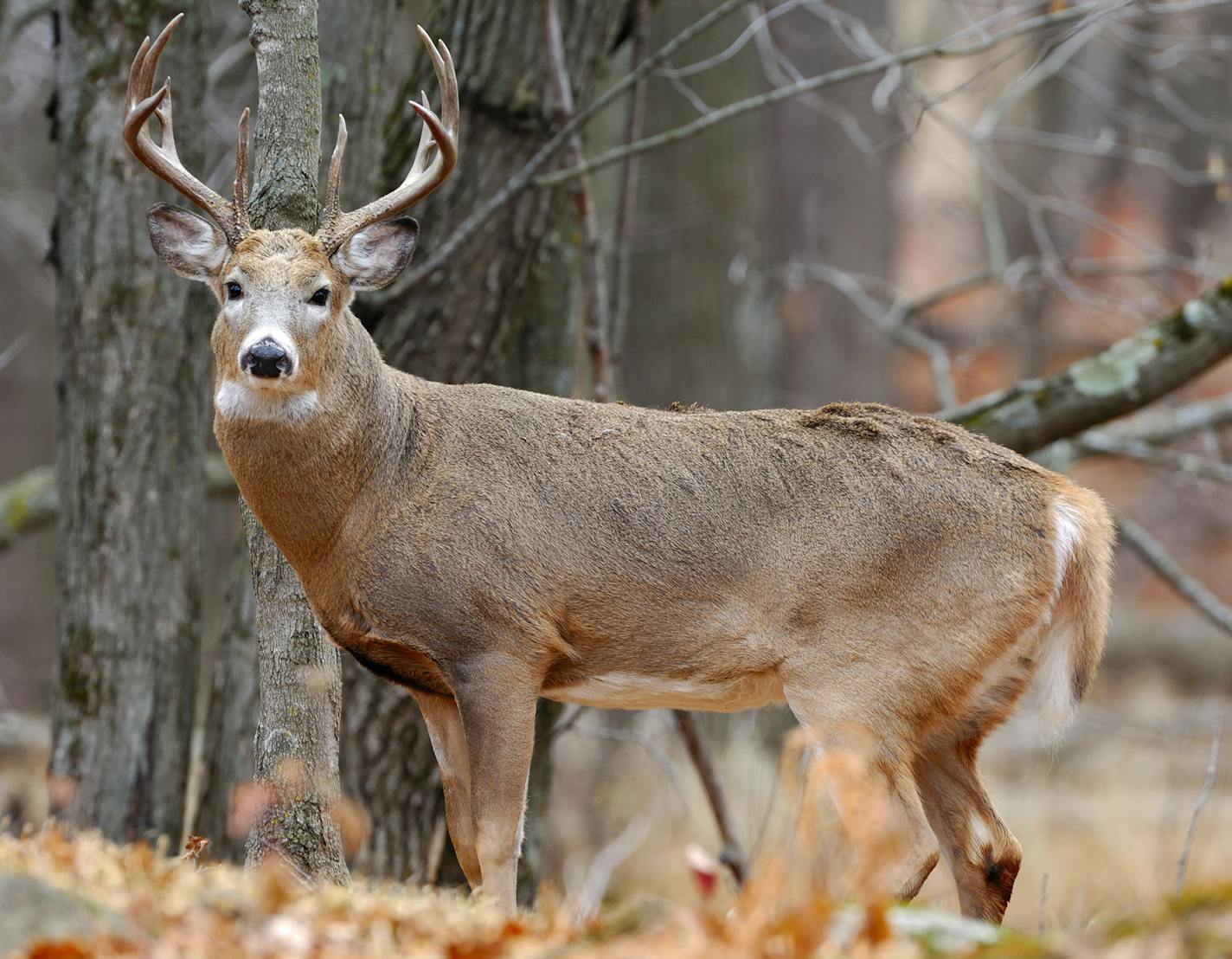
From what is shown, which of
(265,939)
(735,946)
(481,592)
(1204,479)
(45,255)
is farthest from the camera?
(1204,479)

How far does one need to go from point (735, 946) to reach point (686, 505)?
2657 millimetres

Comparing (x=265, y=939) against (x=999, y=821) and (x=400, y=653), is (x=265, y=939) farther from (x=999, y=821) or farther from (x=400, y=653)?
(x=999, y=821)

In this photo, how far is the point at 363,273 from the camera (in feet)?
18.5

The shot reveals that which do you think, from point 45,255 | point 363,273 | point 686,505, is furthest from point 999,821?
point 45,255

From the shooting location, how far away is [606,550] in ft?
Answer: 18.1

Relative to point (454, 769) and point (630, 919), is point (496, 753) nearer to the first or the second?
point (454, 769)

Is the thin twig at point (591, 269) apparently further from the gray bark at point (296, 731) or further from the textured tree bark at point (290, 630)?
the gray bark at point (296, 731)

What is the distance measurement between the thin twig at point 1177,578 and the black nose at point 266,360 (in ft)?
15.7

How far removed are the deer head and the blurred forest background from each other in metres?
1.28

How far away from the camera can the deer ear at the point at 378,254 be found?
5.55 m

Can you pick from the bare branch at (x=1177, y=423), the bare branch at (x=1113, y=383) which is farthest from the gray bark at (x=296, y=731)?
the bare branch at (x=1177, y=423)

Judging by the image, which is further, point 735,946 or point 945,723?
point 945,723

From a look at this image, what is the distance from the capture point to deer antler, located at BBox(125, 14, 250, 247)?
5.14 metres

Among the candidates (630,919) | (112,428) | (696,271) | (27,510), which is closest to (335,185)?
(112,428)
